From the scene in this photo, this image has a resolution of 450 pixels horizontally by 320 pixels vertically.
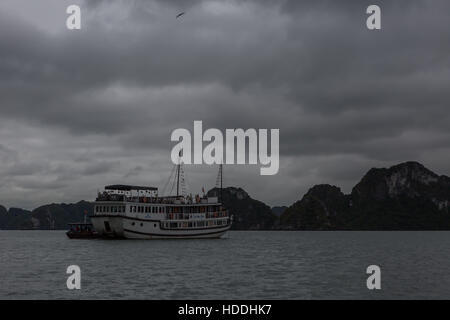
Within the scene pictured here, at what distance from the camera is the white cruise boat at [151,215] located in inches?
3519

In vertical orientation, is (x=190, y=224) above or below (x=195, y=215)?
below

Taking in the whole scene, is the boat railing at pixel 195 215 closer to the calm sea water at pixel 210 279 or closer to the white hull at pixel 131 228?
the white hull at pixel 131 228

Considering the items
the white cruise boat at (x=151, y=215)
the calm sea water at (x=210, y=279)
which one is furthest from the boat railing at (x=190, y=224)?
the calm sea water at (x=210, y=279)

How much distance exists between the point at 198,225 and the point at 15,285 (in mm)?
61674

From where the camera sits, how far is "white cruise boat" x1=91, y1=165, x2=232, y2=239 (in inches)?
3519

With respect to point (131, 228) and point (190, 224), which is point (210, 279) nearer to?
point (131, 228)

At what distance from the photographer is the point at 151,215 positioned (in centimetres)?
9250

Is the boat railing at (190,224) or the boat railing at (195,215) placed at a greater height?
the boat railing at (195,215)

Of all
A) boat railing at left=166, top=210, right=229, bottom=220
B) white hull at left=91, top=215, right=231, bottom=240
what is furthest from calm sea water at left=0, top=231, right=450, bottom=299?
boat railing at left=166, top=210, right=229, bottom=220

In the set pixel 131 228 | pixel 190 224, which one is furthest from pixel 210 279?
pixel 190 224

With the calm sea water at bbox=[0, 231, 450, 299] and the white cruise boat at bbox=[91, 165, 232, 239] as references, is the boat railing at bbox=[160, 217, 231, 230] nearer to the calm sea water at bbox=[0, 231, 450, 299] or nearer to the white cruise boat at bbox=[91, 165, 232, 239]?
the white cruise boat at bbox=[91, 165, 232, 239]
